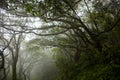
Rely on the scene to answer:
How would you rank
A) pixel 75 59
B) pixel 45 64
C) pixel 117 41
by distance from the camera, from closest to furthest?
pixel 117 41 → pixel 75 59 → pixel 45 64

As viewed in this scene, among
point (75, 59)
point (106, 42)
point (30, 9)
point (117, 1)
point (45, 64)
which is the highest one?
point (117, 1)

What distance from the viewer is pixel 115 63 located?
10.8 meters

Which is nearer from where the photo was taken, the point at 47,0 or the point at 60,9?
the point at 47,0

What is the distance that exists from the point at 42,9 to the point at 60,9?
1.00 meters

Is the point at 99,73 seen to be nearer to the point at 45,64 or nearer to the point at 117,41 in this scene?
the point at 117,41

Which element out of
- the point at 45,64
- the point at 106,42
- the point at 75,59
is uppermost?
the point at 106,42

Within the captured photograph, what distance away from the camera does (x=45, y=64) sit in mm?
40344

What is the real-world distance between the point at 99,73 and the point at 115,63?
109cm

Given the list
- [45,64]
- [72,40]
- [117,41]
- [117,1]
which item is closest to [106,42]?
[117,41]

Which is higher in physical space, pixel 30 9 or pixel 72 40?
pixel 30 9

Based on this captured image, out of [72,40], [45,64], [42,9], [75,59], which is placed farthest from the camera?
[45,64]

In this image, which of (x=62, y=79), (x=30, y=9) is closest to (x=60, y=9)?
(x=30, y=9)

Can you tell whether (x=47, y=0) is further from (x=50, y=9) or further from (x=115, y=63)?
(x=115, y=63)

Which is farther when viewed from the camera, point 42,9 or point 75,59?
point 75,59
